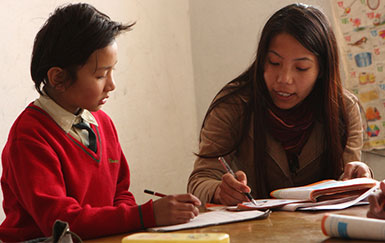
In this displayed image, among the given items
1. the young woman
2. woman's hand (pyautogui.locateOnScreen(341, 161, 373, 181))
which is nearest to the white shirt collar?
the young woman

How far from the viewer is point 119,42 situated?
285 cm

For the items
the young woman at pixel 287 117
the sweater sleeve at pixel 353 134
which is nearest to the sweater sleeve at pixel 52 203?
the young woman at pixel 287 117

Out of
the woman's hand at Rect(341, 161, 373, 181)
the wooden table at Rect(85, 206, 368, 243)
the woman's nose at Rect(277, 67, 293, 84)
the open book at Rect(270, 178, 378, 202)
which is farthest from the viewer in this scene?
the woman's nose at Rect(277, 67, 293, 84)

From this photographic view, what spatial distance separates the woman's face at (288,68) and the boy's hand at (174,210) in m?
0.71

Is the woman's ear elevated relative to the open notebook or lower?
elevated

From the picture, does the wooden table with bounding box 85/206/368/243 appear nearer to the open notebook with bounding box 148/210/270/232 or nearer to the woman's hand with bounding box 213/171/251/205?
the open notebook with bounding box 148/210/270/232

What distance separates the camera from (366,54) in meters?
2.83

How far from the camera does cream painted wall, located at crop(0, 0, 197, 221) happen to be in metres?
2.85

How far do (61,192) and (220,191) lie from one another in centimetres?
50

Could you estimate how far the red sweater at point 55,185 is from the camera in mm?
1152

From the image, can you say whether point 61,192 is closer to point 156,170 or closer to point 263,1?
point 156,170

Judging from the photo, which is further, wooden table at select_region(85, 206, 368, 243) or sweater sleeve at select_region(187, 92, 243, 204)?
sweater sleeve at select_region(187, 92, 243, 204)

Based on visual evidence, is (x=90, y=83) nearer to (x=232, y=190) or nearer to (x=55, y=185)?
(x=55, y=185)

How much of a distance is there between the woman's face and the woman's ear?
73 centimetres
